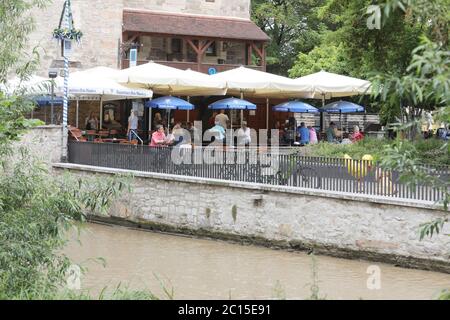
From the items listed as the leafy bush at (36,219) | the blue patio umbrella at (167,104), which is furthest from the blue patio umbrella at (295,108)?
the leafy bush at (36,219)

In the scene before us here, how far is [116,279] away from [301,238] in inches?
177

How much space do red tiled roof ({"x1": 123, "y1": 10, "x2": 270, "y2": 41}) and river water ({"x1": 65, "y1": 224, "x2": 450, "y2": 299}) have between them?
16.0m

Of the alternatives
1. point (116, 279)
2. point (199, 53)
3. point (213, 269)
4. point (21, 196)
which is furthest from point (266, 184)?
point (199, 53)

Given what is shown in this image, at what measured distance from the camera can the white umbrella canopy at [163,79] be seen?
2288cm

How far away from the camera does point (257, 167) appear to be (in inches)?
713

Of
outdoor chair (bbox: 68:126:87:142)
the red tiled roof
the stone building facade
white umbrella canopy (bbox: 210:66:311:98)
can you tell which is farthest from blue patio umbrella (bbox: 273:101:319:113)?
the stone building facade

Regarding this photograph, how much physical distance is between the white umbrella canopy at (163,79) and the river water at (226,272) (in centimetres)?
569

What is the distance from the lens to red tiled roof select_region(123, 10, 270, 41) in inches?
1307

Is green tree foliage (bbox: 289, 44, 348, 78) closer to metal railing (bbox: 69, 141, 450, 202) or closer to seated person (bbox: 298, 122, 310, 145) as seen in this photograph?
seated person (bbox: 298, 122, 310, 145)

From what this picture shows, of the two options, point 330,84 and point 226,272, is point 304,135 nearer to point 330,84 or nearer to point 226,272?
point 330,84

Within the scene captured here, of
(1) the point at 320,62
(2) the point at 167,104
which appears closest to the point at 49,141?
(2) the point at 167,104

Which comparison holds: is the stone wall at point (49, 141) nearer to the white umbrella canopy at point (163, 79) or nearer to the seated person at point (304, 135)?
the white umbrella canopy at point (163, 79)

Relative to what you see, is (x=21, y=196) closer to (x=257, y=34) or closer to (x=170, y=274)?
(x=170, y=274)
